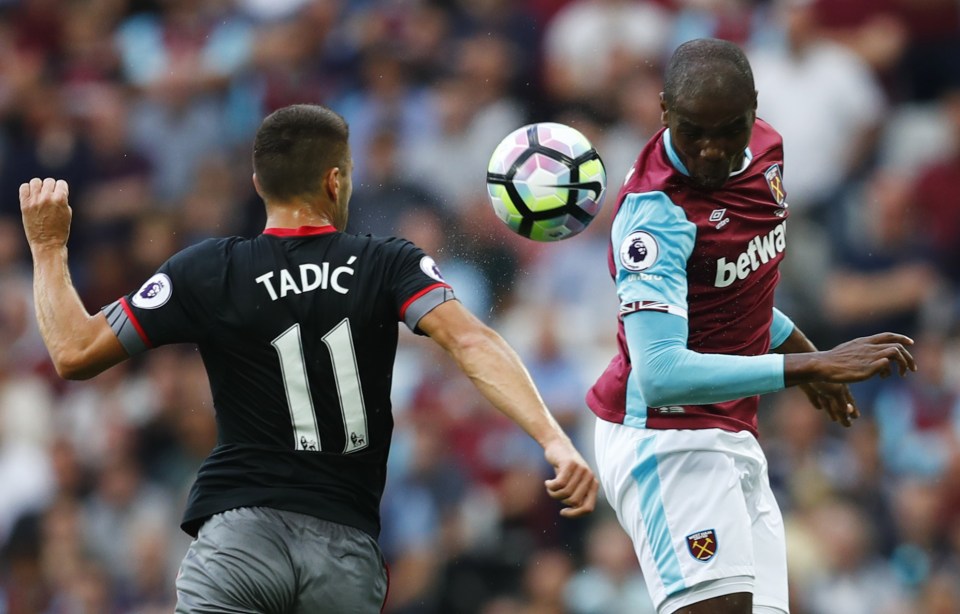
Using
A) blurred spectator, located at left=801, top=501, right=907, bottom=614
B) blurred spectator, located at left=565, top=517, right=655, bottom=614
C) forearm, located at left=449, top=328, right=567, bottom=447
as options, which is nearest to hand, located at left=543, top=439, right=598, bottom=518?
forearm, located at left=449, top=328, right=567, bottom=447

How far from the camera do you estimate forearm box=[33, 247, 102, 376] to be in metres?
4.96

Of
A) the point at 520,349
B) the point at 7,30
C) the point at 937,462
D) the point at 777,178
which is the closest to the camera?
the point at 777,178

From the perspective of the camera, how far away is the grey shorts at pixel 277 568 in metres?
4.74

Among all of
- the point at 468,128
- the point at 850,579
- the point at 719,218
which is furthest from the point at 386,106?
the point at 719,218

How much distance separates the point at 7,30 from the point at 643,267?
10.6 m

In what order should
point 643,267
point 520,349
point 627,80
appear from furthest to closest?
point 627,80
point 520,349
point 643,267

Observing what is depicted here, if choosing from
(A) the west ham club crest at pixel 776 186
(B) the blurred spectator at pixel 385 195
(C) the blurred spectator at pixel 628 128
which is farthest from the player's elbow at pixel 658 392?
(B) the blurred spectator at pixel 385 195

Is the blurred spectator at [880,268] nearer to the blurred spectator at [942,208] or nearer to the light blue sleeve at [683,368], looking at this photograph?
the blurred spectator at [942,208]

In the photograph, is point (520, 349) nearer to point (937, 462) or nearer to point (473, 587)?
point (473, 587)

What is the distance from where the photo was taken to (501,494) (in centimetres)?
980

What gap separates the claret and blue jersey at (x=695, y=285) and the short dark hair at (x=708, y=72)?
282 mm

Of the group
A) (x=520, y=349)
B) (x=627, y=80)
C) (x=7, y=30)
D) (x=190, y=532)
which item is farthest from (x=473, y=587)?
(x=7, y=30)

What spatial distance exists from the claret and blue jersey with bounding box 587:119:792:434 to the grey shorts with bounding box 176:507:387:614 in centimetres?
108

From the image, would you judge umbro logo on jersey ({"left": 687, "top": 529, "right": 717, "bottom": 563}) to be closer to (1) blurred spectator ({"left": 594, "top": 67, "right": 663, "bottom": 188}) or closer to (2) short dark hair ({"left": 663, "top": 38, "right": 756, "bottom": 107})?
(2) short dark hair ({"left": 663, "top": 38, "right": 756, "bottom": 107})
